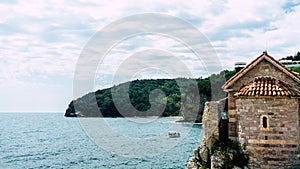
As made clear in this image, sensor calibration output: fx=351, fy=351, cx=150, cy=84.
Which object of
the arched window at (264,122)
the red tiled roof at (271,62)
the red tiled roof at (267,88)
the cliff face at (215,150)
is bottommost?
the cliff face at (215,150)

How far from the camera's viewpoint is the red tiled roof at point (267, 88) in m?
13.6

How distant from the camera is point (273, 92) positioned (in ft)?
44.5

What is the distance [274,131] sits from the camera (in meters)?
13.6

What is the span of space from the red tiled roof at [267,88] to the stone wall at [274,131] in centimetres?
20

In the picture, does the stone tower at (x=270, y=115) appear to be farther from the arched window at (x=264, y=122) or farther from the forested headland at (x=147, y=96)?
the forested headland at (x=147, y=96)

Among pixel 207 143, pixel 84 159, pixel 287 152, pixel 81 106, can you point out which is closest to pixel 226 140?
pixel 207 143

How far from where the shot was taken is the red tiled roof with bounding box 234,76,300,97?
44.5 feet

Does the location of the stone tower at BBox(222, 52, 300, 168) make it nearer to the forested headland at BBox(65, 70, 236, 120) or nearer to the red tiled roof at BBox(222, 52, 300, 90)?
the red tiled roof at BBox(222, 52, 300, 90)

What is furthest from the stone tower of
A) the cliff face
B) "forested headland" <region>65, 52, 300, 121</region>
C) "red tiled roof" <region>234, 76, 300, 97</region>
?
"forested headland" <region>65, 52, 300, 121</region>

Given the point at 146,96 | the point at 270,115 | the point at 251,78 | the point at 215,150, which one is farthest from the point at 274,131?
the point at 146,96

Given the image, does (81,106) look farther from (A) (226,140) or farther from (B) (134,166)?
(A) (226,140)

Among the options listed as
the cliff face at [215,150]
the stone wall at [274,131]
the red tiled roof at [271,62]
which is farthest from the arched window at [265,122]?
the red tiled roof at [271,62]

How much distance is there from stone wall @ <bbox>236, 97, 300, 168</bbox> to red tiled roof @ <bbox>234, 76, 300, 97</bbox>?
20 cm

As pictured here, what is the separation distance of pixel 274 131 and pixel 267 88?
1.69 metres
